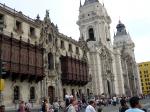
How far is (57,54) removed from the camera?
1624 inches

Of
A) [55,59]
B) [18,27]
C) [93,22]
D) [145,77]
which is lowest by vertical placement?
[55,59]

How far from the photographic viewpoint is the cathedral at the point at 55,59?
31428 mm

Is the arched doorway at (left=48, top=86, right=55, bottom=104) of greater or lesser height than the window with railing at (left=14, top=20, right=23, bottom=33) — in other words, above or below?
below

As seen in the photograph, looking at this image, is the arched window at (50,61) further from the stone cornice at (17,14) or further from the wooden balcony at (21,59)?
the stone cornice at (17,14)

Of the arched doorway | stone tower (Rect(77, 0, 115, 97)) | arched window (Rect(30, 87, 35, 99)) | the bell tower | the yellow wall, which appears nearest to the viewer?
arched window (Rect(30, 87, 35, 99))

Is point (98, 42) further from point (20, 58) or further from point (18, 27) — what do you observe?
point (20, 58)

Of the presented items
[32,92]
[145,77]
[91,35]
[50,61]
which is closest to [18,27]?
[50,61]

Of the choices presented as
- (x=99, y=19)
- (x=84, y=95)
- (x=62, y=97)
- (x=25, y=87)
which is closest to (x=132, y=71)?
(x=99, y=19)

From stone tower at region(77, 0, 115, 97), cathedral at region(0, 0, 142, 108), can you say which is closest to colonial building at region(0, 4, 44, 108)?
cathedral at region(0, 0, 142, 108)

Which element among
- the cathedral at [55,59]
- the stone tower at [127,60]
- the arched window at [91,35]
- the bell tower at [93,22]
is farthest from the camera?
the stone tower at [127,60]

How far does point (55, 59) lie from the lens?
40750 mm

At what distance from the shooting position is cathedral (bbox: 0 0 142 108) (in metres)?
31.4

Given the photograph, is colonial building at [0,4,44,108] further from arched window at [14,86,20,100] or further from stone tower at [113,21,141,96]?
stone tower at [113,21,141,96]

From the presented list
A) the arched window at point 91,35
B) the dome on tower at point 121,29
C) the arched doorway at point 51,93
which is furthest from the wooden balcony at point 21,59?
the dome on tower at point 121,29
